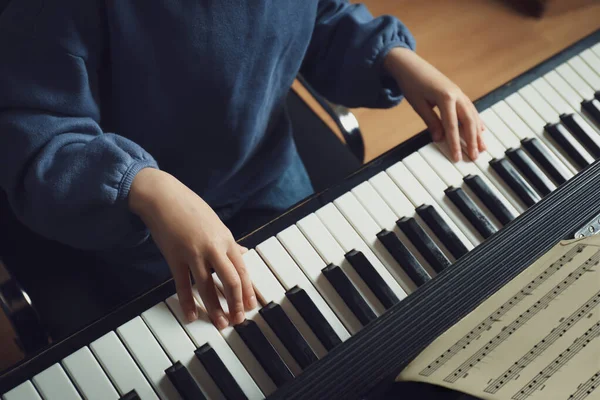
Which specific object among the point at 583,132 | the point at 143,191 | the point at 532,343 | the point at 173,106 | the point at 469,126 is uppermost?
the point at 173,106

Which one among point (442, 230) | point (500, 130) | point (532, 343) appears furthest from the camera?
point (500, 130)

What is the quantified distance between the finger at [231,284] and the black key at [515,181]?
0.40 meters

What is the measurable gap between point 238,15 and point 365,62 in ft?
0.76

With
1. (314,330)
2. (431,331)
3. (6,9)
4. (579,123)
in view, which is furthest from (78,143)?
(579,123)

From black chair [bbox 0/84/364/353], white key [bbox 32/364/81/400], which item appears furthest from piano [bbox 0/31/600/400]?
black chair [bbox 0/84/364/353]

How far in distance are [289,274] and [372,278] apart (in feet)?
0.32

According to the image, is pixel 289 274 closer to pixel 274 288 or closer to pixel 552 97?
pixel 274 288

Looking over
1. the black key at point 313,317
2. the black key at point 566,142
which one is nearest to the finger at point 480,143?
the black key at point 566,142

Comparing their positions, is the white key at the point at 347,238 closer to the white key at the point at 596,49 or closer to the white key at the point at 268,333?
the white key at the point at 268,333

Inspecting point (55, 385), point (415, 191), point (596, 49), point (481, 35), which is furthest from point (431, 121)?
point (481, 35)

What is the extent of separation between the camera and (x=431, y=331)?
22.5 inches

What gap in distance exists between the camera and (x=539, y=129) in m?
0.78

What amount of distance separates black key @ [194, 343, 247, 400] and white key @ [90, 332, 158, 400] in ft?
0.20

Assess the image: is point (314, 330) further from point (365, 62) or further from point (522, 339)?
point (365, 62)
